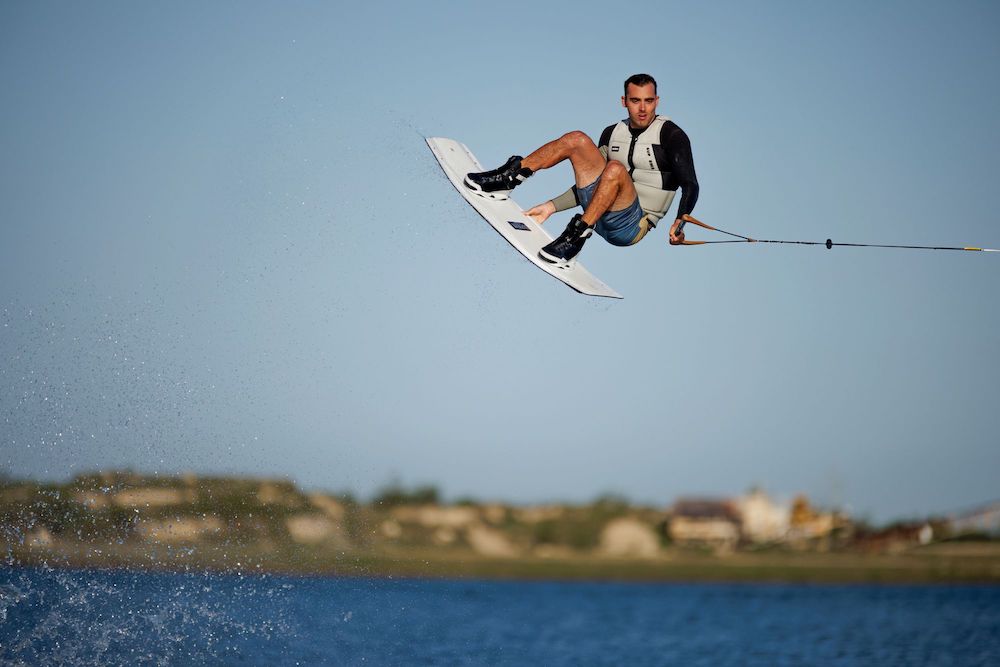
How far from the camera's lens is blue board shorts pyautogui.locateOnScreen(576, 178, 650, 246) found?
7.70 meters

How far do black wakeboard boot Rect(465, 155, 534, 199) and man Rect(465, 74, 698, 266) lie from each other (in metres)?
0.11

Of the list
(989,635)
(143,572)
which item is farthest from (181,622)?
(989,635)

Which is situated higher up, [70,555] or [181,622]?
[70,555]

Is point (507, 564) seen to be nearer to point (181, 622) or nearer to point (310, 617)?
point (310, 617)

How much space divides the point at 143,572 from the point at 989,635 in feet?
78.8

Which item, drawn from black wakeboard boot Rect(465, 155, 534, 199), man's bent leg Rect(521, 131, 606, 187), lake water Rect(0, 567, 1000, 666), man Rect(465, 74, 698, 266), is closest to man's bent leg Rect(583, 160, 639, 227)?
man Rect(465, 74, 698, 266)

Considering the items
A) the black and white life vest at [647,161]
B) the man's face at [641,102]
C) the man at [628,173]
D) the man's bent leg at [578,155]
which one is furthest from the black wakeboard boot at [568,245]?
the man's face at [641,102]

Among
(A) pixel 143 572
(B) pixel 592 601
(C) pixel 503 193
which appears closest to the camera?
(C) pixel 503 193

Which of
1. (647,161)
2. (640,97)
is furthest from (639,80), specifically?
(647,161)

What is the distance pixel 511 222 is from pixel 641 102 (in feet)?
4.18

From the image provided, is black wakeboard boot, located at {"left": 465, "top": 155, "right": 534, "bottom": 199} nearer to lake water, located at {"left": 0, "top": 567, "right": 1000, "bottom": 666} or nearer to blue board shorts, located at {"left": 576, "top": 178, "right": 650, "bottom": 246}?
blue board shorts, located at {"left": 576, "top": 178, "right": 650, "bottom": 246}

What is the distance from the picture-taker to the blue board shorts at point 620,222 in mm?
7703

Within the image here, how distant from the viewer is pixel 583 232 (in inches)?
305

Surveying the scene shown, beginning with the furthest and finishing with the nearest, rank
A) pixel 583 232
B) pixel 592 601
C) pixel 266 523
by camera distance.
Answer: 1. pixel 592 601
2. pixel 266 523
3. pixel 583 232
